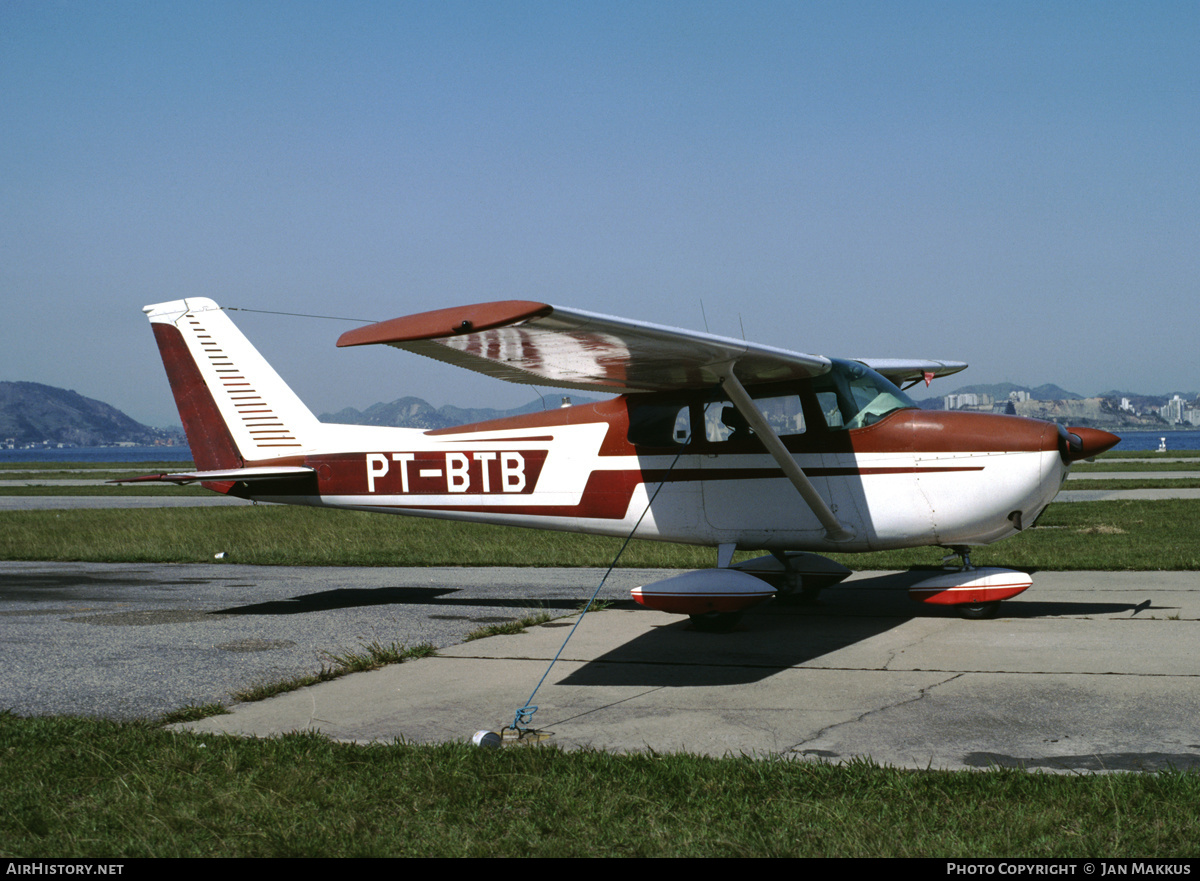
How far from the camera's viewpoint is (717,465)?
903 centimetres

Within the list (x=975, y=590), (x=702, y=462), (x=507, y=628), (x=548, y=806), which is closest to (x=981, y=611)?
(x=975, y=590)

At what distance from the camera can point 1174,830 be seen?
3580 mm

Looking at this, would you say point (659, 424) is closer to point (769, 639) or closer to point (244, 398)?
point (769, 639)

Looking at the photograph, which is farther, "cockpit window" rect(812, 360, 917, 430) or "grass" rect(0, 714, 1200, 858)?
"cockpit window" rect(812, 360, 917, 430)

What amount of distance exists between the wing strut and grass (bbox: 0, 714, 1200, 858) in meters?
3.96

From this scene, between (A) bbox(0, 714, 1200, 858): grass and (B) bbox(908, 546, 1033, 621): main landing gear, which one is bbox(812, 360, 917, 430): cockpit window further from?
(A) bbox(0, 714, 1200, 858): grass

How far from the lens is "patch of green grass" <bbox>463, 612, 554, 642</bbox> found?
27.8ft

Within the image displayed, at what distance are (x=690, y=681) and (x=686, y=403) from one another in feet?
10.3

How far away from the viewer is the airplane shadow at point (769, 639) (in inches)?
272

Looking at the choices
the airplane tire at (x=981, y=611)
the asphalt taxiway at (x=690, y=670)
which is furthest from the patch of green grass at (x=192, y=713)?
the airplane tire at (x=981, y=611)

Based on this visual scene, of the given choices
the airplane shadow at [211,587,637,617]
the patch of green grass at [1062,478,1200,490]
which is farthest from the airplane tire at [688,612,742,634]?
the patch of green grass at [1062,478,1200,490]
